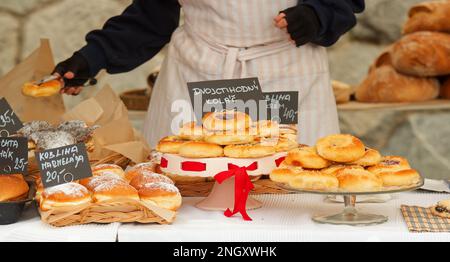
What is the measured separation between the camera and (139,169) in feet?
6.31

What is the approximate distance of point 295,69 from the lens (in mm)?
2518

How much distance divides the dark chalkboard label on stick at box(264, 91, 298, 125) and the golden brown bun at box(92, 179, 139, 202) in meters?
0.45

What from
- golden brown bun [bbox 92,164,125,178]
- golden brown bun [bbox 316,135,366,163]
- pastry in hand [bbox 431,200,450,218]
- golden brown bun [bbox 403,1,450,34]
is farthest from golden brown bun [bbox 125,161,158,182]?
golden brown bun [bbox 403,1,450,34]

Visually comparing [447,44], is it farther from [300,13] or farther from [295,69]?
[300,13]

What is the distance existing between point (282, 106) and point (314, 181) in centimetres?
41

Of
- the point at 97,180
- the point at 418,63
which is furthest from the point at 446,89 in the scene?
the point at 97,180

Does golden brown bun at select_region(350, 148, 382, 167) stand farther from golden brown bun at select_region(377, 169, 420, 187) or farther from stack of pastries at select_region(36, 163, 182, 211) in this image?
stack of pastries at select_region(36, 163, 182, 211)

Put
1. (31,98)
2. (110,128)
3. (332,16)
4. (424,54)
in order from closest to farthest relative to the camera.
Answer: (110,128) < (332,16) < (31,98) < (424,54)

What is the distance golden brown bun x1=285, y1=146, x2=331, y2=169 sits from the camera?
1.68 m

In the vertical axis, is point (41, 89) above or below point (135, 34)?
below

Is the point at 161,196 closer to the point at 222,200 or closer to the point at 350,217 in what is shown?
the point at 222,200

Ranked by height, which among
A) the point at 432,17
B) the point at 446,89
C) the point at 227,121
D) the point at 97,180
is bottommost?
the point at 446,89

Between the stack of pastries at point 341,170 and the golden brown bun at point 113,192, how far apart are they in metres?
0.30

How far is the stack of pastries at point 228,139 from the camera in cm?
175
